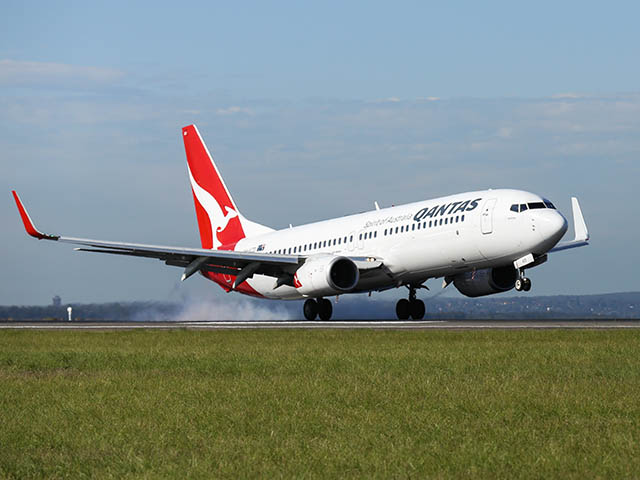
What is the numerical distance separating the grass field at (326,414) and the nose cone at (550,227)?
14.4 meters

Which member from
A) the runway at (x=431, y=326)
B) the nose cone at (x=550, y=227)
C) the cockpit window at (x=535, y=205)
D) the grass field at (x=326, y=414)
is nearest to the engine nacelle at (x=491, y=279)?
the runway at (x=431, y=326)

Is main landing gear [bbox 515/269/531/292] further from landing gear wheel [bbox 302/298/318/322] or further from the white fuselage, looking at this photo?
landing gear wheel [bbox 302/298/318/322]

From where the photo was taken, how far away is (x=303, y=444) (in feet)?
25.8

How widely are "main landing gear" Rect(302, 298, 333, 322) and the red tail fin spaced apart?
8002 millimetres

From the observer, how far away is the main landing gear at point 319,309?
1593 inches

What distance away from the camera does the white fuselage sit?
32219 mm

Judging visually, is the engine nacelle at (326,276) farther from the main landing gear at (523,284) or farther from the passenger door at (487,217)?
the main landing gear at (523,284)

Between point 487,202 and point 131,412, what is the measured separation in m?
24.8

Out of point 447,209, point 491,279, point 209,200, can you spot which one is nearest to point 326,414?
point 447,209

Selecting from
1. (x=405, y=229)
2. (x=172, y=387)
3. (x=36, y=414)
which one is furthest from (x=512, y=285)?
(x=36, y=414)

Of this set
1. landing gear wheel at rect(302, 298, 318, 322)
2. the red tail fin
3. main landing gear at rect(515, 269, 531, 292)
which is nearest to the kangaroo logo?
the red tail fin

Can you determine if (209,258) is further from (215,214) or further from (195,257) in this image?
(215,214)

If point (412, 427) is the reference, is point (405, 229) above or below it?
above

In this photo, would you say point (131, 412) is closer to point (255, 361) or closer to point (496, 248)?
point (255, 361)
